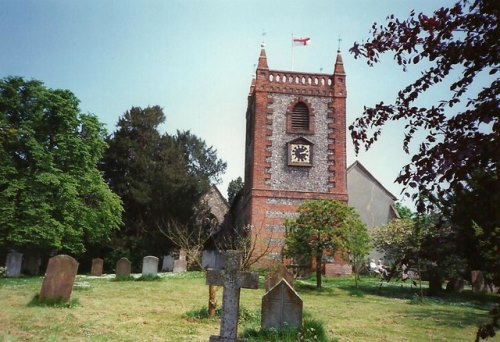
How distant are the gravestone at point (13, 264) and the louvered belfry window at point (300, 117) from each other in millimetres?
18420

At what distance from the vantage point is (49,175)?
78.0 feet

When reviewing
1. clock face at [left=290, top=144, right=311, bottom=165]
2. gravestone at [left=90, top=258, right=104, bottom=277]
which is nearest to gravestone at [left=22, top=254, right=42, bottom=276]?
gravestone at [left=90, top=258, right=104, bottom=277]

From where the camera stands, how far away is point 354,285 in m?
21.7

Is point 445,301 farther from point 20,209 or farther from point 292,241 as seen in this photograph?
point 20,209

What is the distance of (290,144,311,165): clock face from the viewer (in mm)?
27922

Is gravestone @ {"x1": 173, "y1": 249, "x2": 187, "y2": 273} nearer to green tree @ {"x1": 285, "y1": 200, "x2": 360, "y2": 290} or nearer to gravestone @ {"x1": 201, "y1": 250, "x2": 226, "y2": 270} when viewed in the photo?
gravestone @ {"x1": 201, "y1": 250, "x2": 226, "y2": 270}

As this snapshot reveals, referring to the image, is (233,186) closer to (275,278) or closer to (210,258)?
(210,258)

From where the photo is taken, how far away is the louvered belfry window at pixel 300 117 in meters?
28.7

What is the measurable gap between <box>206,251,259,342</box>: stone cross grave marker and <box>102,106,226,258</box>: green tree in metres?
25.0

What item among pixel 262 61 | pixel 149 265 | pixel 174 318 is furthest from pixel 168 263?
pixel 174 318

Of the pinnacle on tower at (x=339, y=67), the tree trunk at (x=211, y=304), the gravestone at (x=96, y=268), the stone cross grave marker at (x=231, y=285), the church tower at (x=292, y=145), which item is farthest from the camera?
the pinnacle on tower at (x=339, y=67)

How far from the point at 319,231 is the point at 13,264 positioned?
16.2 metres

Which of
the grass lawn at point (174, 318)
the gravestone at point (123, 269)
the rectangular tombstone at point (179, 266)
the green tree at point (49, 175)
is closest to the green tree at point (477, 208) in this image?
the grass lawn at point (174, 318)

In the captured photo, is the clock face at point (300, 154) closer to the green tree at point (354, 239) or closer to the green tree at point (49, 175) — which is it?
the green tree at point (354, 239)
